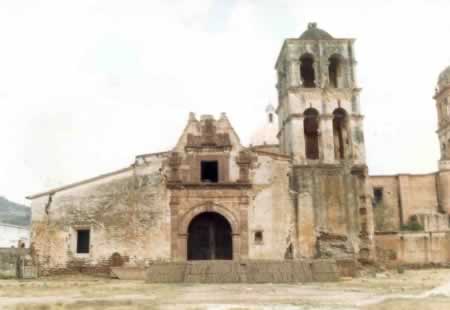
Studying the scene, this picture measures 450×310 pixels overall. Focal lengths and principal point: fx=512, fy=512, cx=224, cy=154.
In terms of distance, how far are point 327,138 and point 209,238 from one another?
7801 mm

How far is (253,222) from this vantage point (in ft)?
66.9

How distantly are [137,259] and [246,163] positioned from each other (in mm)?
5767

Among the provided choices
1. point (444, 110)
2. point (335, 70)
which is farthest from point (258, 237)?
point (444, 110)

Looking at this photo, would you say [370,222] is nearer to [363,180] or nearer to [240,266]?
[363,180]

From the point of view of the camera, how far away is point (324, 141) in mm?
24562

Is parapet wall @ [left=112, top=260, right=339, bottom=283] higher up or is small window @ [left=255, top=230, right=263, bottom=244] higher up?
small window @ [left=255, top=230, right=263, bottom=244]

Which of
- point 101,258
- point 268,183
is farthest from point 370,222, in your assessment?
point 101,258

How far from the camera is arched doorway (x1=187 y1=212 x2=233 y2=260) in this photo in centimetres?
2089

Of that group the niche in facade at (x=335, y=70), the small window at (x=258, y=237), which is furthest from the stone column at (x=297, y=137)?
the small window at (x=258, y=237)

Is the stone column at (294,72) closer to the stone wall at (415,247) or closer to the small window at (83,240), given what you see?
the stone wall at (415,247)

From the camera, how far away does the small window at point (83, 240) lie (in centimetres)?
2052

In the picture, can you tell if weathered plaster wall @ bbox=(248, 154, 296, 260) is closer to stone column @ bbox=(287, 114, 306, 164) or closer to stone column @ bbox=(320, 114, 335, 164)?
stone column @ bbox=(287, 114, 306, 164)

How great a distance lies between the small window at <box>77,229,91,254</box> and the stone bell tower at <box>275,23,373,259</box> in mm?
8445

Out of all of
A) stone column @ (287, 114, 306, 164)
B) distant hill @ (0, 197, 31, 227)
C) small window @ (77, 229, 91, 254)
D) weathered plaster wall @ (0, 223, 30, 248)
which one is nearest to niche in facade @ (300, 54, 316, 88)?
stone column @ (287, 114, 306, 164)
